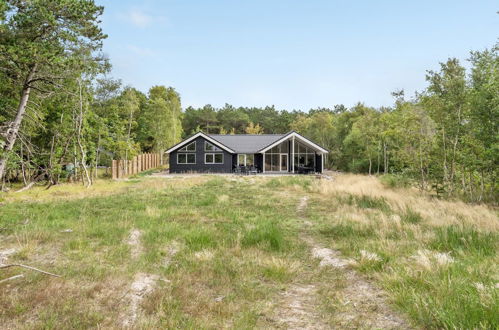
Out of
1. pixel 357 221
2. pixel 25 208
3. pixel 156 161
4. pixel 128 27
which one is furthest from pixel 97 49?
pixel 156 161

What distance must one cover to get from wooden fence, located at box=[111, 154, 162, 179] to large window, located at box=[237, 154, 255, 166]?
11.7 m

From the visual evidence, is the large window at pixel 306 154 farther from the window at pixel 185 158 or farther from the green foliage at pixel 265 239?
the green foliage at pixel 265 239

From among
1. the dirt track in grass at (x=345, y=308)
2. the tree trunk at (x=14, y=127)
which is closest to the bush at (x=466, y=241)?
the dirt track in grass at (x=345, y=308)

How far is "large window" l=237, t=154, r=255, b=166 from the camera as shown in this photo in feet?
116

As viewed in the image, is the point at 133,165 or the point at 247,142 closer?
the point at 133,165

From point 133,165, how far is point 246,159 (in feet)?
41.9

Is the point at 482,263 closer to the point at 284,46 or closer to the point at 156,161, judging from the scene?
the point at 284,46

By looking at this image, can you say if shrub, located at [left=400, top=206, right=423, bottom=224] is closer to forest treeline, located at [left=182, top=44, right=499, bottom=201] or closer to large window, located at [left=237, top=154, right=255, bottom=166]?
forest treeline, located at [left=182, top=44, right=499, bottom=201]

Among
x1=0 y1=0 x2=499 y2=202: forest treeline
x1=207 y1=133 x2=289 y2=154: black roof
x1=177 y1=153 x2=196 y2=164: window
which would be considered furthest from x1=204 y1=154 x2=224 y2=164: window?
x1=0 y1=0 x2=499 y2=202: forest treeline

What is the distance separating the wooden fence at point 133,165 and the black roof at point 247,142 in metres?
8.98

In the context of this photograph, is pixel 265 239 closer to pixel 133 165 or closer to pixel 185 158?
pixel 185 158

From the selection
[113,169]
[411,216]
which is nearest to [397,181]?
[411,216]

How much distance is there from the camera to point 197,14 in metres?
22.3

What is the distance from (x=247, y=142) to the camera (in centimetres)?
3669
